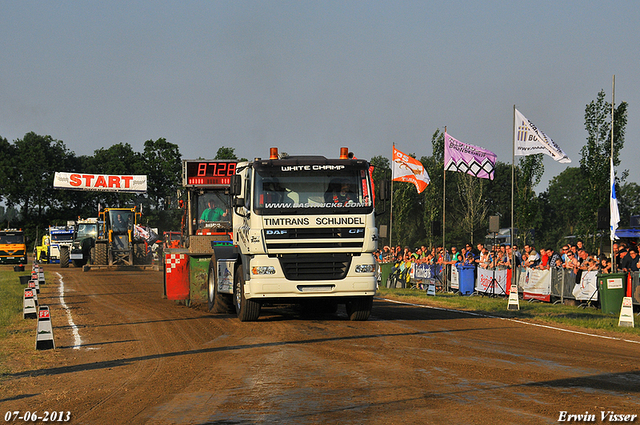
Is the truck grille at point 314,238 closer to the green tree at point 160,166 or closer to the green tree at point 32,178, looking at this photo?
the green tree at point 160,166

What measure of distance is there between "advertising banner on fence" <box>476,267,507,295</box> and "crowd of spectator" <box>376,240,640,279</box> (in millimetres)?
269

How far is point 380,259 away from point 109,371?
24594 mm

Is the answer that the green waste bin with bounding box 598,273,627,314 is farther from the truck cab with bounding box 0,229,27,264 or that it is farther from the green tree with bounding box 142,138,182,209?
the green tree with bounding box 142,138,182,209

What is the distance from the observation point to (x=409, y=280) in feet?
90.9

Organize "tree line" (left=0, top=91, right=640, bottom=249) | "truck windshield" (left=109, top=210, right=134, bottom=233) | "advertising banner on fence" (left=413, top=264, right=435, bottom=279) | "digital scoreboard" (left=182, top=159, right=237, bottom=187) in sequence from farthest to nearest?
"tree line" (left=0, top=91, right=640, bottom=249), "truck windshield" (left=109, top=210, right=134, bottom=233), "advertising banner on fence" (left=413, top=264, right=435, bottom=279), "digital scoreboard" (left=182, top=159, right=237, bottom=187)

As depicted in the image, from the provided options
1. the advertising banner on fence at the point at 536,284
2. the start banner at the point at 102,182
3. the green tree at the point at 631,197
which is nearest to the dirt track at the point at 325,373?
the advertising banner on fence at the point at 536,284

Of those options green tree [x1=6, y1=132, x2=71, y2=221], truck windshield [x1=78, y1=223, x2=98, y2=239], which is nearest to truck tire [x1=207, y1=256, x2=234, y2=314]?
truck windshield [x1=78, y1=223, x2=98, y2=239]

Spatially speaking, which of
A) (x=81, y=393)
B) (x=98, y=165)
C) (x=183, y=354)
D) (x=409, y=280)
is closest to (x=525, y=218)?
(x=409, y=280)

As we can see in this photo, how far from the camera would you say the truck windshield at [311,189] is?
13414 mm

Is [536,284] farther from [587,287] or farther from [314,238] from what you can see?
[314,238]

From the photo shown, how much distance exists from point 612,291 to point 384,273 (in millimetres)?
13179

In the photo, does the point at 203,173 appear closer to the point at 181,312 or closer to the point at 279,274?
the point at 181,312

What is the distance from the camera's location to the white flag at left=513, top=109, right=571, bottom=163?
23.0 m

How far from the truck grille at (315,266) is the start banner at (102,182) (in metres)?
46.8
